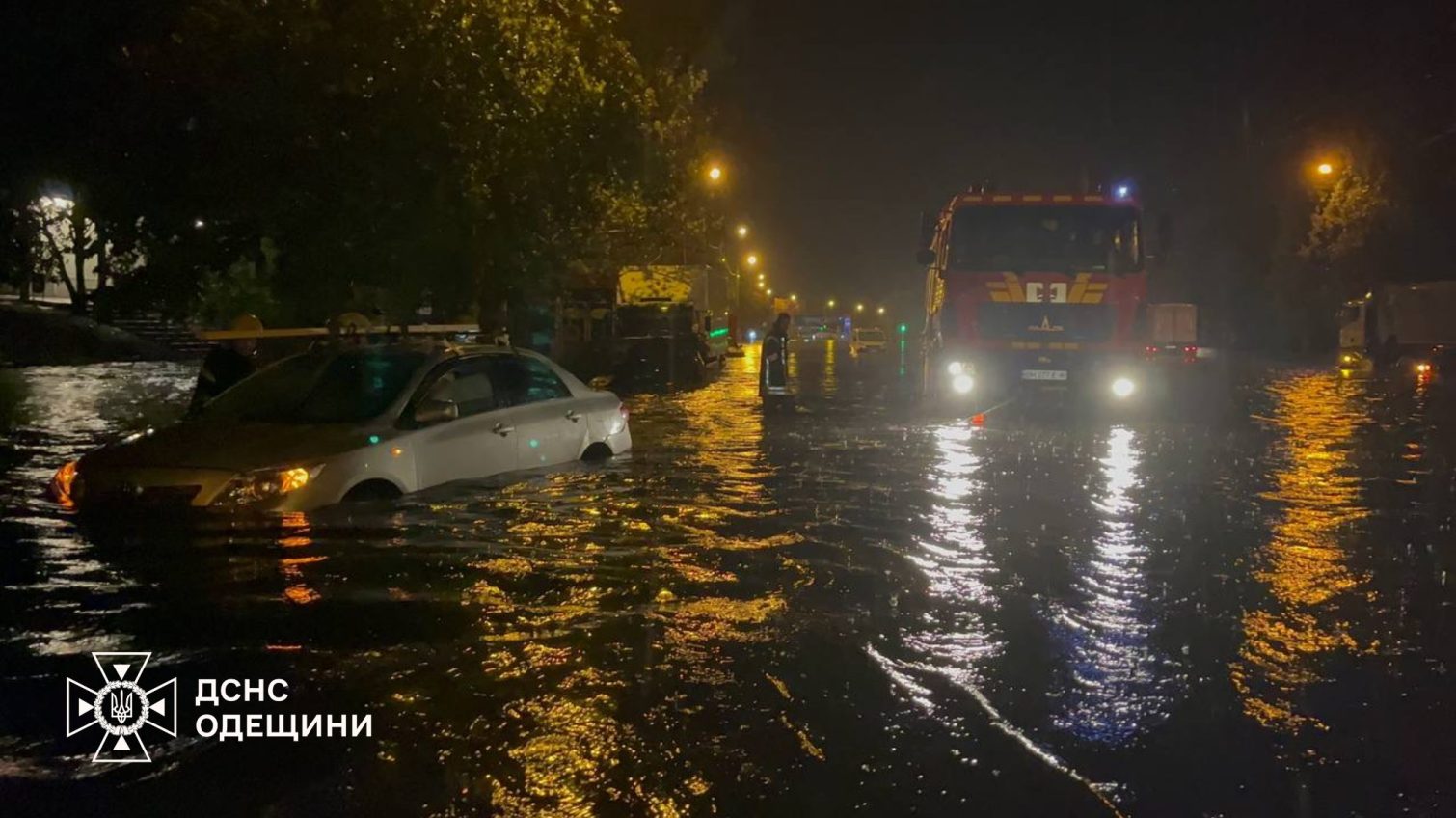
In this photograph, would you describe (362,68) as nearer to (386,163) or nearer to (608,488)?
(386,163)

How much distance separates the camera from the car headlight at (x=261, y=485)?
7551 millimetres

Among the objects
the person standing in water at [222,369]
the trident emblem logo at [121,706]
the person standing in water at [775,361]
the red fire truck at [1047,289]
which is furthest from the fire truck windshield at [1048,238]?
the trident emblem logo at [121,706]

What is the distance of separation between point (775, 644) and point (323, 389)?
4.68 m

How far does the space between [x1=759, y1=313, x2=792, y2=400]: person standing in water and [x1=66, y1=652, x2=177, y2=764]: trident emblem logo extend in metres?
14.8

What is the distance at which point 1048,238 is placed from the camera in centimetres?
1761

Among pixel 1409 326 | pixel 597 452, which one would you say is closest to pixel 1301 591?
pixel 597 452

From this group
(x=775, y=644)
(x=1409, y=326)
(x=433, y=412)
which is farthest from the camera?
(x=1409, y=326)

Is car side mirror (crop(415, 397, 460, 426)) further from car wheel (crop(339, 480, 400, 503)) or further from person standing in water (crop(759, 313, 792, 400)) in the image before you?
person standing in water (crop(759, 313, 792, 400))

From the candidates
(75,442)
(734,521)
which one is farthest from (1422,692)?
(75,442)

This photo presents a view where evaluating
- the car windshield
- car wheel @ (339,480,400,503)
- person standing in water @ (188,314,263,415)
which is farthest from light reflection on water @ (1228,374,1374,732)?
person standing in water @ (188,314,263,415)

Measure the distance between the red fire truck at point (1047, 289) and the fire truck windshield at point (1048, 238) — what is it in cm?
1

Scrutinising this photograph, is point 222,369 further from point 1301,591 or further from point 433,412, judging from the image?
point 1301,591

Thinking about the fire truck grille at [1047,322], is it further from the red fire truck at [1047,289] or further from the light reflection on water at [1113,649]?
the light reflection on water at [1113,649]

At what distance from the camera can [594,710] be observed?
16.4ft
